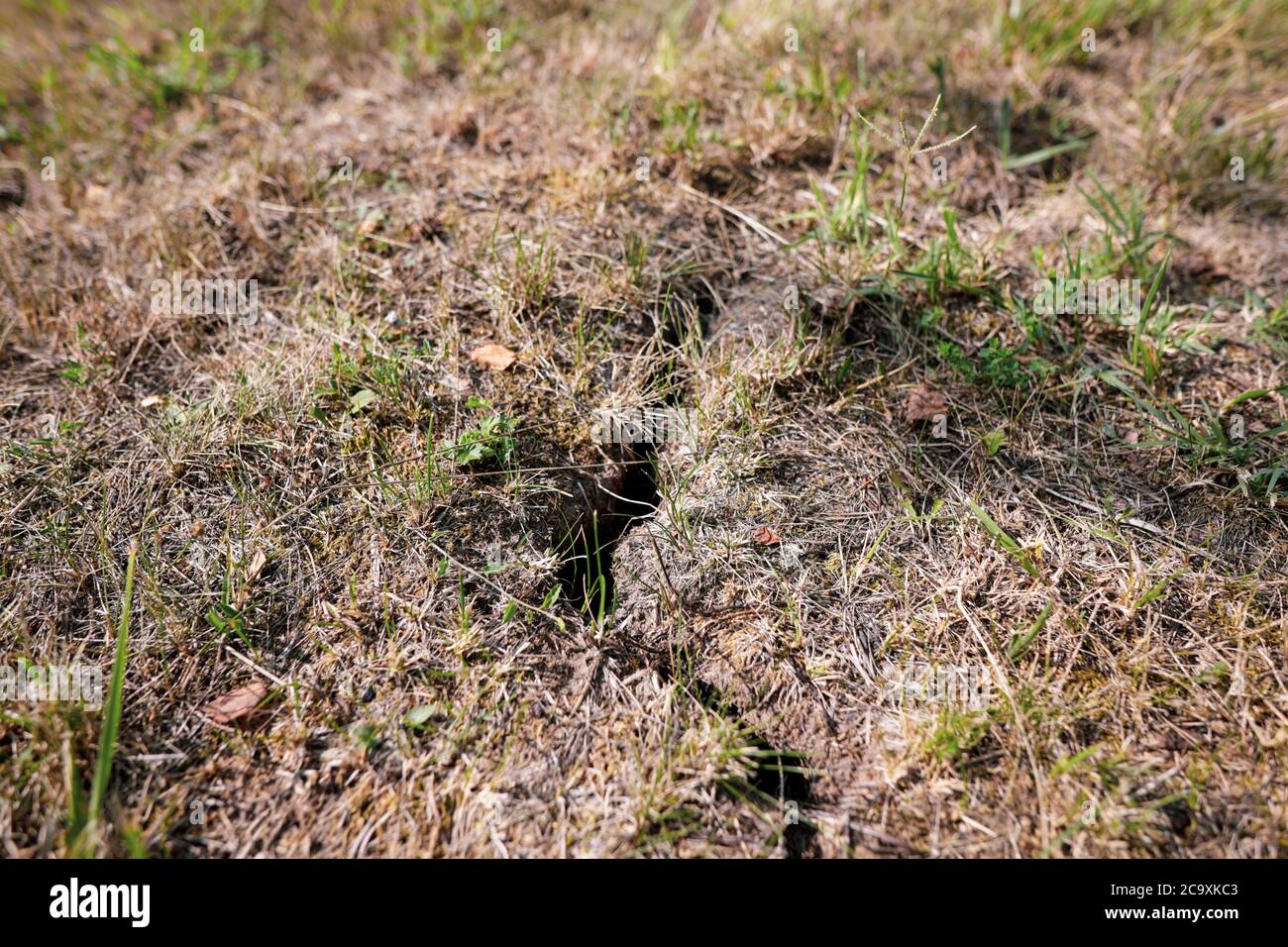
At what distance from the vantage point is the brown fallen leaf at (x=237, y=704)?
1.77 metres

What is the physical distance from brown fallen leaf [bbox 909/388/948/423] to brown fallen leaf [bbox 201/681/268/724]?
6.07 feet

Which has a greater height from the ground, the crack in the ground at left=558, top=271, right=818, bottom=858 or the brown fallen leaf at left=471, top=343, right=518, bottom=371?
the brown fallen leaf at left=471, top=343, right=518, bottom=371

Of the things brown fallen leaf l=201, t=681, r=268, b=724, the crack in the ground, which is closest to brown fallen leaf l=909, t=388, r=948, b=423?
the crack in the ground

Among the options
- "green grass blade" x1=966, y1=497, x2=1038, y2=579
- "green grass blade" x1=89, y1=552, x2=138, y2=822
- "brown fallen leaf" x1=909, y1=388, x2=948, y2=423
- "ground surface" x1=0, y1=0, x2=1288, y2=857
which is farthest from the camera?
"brown fallen leaf" x1=909, y1=388, x2=948, y2=423

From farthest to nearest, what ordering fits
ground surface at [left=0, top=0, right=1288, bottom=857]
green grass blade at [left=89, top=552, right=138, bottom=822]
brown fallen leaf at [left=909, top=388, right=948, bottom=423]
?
1. brown fallen leaf at [left=909, top=388, right=948, bottom=423]
2. ground surface at [left=0, top=0, right=1288, bottom=857]
3. green grass blade at [left=89, top=552, right=138, bottom=822]

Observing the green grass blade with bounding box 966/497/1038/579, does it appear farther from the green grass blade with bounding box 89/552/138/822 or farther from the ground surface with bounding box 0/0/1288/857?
the green grass blade with bounding box 89/552/138/822

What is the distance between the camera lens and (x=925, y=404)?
2303mm

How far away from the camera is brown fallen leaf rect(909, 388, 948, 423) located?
2.29 m

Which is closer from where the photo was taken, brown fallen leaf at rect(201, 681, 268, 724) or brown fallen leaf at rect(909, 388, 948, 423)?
brown fallen leaf at rect(201, 681, 268, 724)

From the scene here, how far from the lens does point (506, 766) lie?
1709 mm
